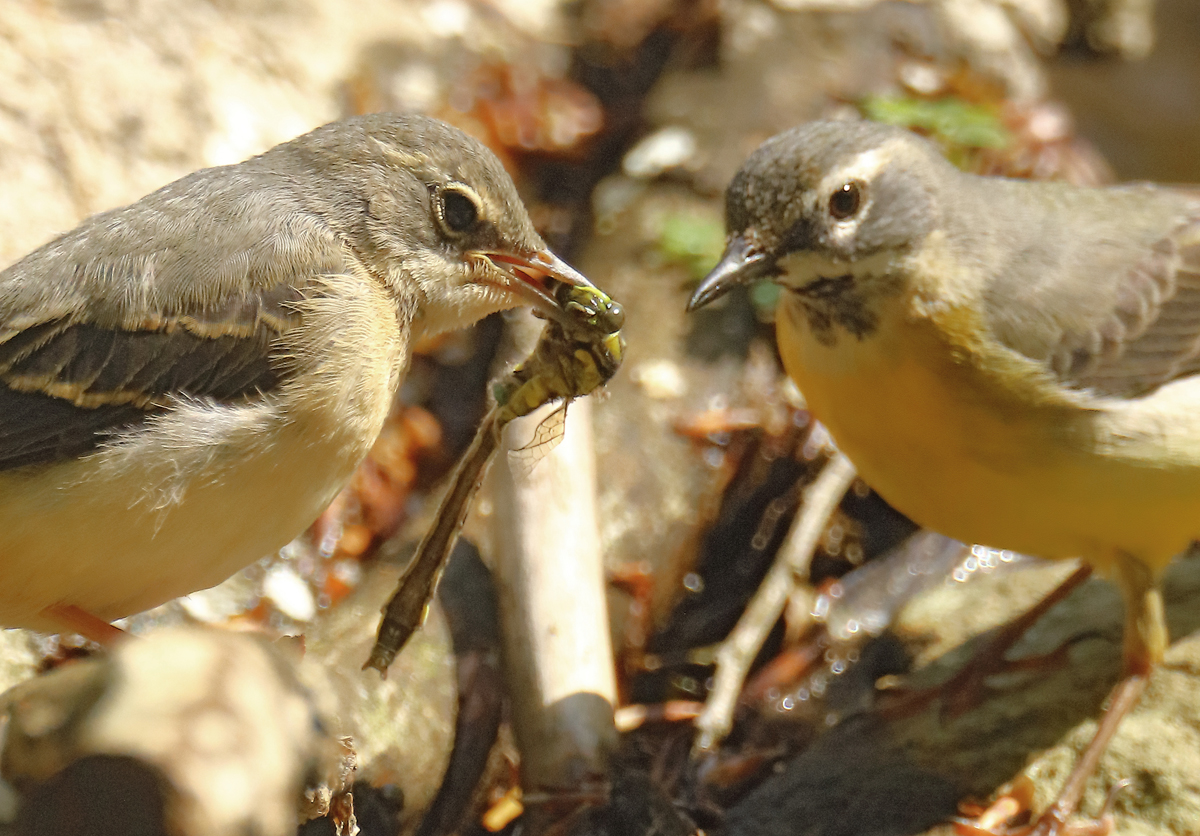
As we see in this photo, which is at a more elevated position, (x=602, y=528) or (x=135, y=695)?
(x=135, y=695)

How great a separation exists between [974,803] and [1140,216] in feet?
8.63

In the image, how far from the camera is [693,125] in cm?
761

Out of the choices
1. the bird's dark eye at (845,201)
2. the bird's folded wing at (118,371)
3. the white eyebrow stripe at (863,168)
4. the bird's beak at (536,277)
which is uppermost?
the white eyebrow stripe at (863,168)

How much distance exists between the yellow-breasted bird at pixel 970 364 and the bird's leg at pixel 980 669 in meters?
0.64

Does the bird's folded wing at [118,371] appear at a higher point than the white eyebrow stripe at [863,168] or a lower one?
lower

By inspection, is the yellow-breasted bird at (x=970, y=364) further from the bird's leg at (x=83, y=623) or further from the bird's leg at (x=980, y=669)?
the bird's leg at (x=83, y=623)

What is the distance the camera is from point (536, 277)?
4.16 meters

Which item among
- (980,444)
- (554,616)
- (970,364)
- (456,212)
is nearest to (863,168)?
(970,364)

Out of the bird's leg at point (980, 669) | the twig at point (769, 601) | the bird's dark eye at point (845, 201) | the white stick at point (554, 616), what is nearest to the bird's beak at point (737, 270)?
the bird's dark eye at point (845, 201)

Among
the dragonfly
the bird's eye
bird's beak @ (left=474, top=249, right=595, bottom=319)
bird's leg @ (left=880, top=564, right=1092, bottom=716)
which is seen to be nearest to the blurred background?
bird's leg @ (left=880, top=564, right=1092, bottom=716)

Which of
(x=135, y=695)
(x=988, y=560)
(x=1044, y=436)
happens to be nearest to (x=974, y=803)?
(x=1044, y=436)

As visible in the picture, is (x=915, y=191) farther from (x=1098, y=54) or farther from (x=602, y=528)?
(x=1098, y=54)

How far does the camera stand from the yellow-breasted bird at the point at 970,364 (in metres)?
4.38

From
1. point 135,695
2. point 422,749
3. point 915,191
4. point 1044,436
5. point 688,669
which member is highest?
point 915,191
